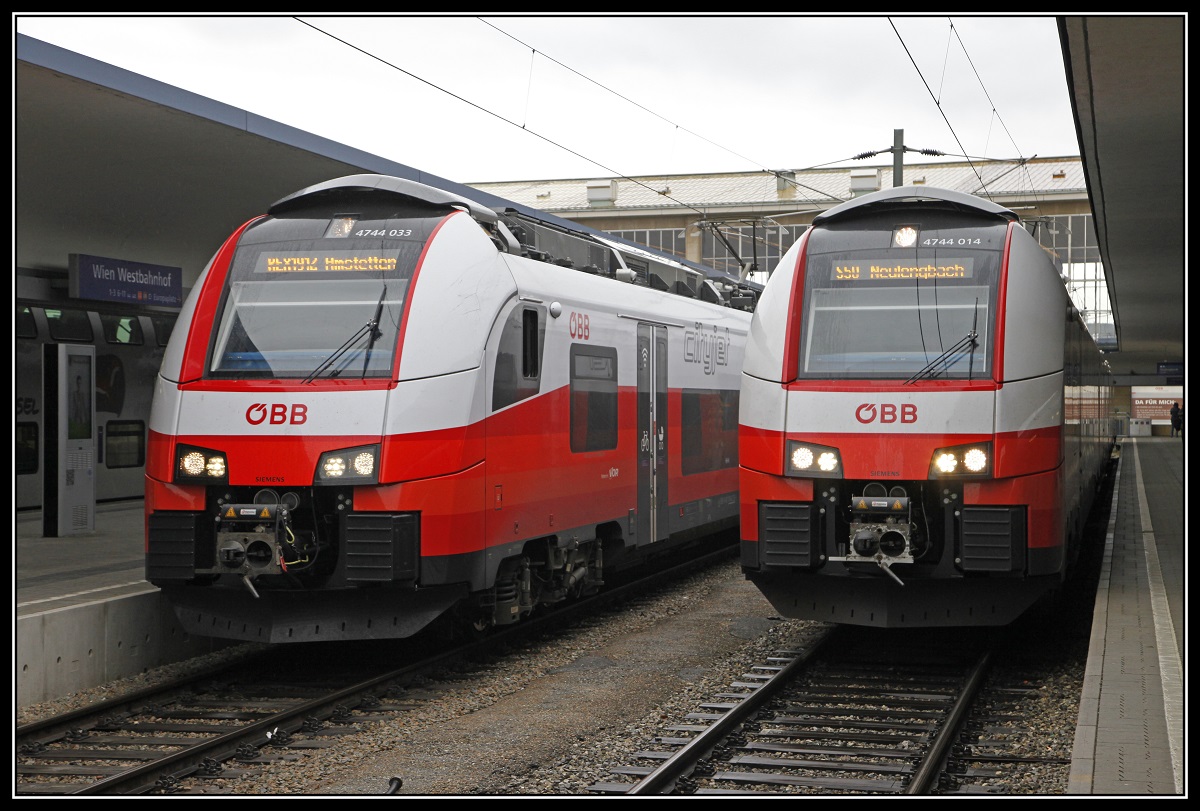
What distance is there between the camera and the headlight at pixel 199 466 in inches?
343

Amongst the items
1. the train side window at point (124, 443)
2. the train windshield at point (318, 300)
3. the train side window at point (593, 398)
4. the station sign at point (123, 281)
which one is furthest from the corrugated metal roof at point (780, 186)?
the train windshield at point (318, 300)

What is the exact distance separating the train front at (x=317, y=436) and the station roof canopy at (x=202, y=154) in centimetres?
229

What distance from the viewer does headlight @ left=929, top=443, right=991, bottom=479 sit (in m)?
8.88

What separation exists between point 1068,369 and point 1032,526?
2.05 m

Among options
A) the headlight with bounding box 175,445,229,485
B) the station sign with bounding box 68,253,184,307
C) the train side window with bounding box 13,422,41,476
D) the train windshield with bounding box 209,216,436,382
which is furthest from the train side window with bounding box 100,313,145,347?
the headlight with bounding box 175,445,229,485

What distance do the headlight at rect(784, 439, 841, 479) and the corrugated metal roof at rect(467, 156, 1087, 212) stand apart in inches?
1808

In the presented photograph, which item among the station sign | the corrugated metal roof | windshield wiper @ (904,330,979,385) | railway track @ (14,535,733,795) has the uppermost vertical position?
the corrugated metal roof

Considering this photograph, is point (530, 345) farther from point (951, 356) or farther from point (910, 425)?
point (951, 356)

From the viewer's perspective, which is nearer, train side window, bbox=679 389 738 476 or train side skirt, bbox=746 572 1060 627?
train side skirt, bbox=746 572 1060 627

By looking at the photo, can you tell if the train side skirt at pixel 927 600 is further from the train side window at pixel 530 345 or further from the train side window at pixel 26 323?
the train side window at pixel 26 323

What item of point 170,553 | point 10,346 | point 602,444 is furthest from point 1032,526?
point 10,346

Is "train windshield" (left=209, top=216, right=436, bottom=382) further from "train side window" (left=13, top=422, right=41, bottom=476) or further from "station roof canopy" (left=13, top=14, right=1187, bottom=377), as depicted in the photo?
"train side window" (left=13, top=422, right=41, bottom=476)

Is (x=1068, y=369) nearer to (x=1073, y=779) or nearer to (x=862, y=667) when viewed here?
(x=862, y=667)

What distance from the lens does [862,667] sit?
9727 millimetres
